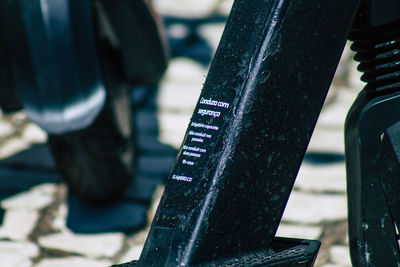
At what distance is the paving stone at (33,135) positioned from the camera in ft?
11.6

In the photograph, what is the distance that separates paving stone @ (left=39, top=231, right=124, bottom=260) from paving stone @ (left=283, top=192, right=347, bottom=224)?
0.64m

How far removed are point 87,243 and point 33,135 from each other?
1.09 meters

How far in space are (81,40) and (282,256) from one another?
1182 mm

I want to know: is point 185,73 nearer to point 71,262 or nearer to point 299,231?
point 299,231

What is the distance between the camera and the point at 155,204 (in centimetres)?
290

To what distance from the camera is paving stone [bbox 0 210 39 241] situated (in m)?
2.72

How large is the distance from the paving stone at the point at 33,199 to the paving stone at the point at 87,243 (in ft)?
0.87

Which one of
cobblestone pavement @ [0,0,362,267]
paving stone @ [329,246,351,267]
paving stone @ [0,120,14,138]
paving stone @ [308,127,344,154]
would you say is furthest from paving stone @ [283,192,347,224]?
paving stone @ [0,120,14,138]

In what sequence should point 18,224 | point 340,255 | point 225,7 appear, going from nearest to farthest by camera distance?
point 340,255 < point 18,224 < point 225,7

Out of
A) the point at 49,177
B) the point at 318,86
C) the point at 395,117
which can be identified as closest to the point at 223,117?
the point at 318,86

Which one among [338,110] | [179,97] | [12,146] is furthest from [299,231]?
[12,146]

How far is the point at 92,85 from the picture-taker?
2.33m

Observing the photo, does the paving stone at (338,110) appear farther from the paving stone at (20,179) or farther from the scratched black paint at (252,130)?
the scratched black paint at (252,130)

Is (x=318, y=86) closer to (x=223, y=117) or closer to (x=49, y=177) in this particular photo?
(x=223, y=117)
